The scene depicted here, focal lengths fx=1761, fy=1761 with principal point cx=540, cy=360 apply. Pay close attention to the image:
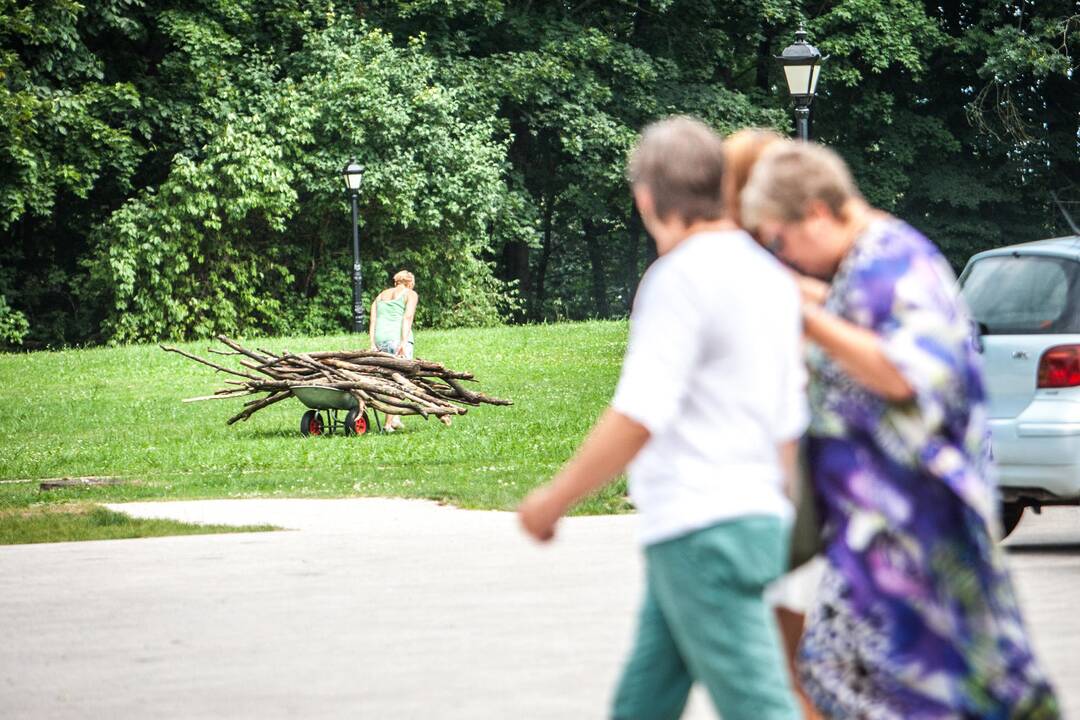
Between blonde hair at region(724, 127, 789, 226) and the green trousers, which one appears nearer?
the green trousers

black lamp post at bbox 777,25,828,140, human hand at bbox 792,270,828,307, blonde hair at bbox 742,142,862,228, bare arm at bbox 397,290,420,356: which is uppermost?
black lamp post at bbox 777,25,828,140

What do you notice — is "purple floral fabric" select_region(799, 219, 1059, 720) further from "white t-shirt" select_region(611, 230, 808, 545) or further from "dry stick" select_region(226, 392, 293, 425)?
"dry stick" select_region(226, 392, 293, 425)

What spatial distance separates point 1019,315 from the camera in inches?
375

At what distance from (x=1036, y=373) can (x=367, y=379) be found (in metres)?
9.89

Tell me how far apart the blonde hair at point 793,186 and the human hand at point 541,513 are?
740 millimetres

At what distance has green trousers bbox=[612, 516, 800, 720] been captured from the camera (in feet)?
11.8

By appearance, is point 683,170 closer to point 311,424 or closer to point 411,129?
point 311,424

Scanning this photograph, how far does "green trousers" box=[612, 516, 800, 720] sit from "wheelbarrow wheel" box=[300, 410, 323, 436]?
1550cm

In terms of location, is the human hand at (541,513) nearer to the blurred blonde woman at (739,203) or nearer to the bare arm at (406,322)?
the blurred blonde woman at (739,203)

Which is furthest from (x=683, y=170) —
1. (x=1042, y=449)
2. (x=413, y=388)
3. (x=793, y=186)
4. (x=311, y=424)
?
(x=311, y=424)

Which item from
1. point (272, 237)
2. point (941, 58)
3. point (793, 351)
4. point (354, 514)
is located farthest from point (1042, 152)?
point (793, 351)

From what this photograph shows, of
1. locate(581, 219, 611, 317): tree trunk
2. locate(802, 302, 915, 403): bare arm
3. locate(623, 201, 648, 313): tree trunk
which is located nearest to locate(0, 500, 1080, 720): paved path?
locate(802, 302, 915, 403): bare arm

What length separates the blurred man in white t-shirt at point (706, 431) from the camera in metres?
3.52

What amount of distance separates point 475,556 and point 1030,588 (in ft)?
9.70
